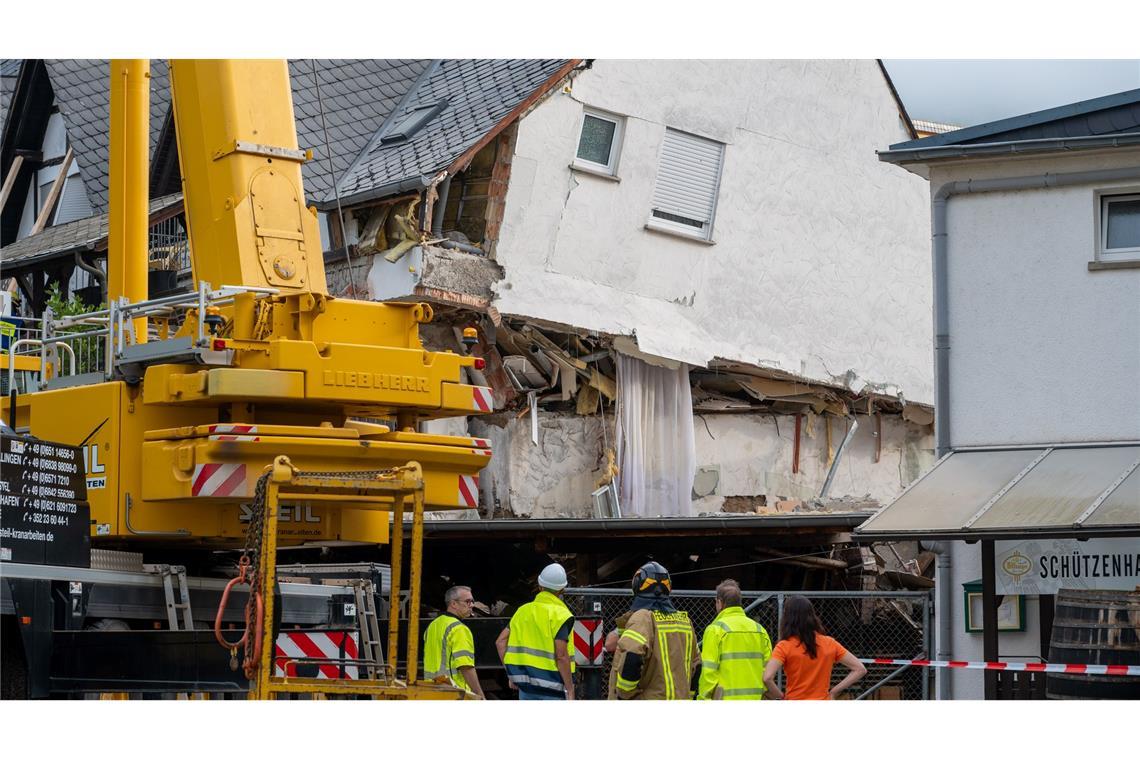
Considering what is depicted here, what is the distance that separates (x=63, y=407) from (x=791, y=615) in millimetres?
5886

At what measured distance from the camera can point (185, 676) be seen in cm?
1188

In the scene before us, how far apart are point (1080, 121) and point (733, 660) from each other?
705 cm

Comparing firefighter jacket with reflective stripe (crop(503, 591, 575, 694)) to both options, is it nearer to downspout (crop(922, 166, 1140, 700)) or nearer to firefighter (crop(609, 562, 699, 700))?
firefighter (crop(609, 562, 699, 700))

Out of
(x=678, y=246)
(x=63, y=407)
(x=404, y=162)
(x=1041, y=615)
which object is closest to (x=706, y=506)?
(x=678, y=246)

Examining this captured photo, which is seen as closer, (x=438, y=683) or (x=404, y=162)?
(x=438, y=683)

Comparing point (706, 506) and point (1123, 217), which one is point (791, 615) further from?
point (706, 506)

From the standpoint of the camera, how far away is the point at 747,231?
2550 cm

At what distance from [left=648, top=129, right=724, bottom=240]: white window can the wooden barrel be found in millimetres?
13080

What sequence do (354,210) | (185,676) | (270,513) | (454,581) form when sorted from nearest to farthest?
1. (270,513)
2. (185,676)
3. (454,581)
4. (354,210)

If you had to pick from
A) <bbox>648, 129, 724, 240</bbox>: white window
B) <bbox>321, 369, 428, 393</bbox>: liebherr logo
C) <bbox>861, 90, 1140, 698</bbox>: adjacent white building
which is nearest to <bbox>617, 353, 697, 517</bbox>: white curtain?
<bbox>648, 129, 724, 240</bbox>: white window

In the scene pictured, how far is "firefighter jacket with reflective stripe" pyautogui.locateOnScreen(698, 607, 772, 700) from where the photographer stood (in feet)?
35.6

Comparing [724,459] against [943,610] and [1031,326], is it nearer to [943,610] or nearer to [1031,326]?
[943,610]

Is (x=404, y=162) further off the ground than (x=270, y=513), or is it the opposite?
(x=404, y=162)

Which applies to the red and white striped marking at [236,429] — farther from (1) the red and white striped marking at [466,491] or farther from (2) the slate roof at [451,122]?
(2) the slate roof at [451,122]
